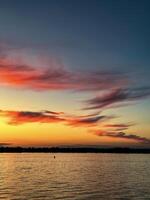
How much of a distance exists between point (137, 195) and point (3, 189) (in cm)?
2176

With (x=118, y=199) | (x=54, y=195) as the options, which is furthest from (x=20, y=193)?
(x=118, y=199)

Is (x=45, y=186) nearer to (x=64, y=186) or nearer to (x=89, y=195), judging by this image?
(x=64, y=186)

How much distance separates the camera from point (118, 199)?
5188 centimetres

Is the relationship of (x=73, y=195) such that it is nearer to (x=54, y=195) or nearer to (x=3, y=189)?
(x=54, y=195)

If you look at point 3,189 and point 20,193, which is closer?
point 20,193

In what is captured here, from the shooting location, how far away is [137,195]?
2211 inches

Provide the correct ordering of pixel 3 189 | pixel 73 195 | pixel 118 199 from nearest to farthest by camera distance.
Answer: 1. pixel 118 199
2. pixel 73 195
3. pixel 3 189

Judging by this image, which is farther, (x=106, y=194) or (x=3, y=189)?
(x=3, y=189)

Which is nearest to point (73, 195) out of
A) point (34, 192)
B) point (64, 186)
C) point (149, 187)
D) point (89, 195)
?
point (89, 195)

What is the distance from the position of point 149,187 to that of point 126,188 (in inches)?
176

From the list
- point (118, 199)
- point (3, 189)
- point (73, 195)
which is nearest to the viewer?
point (118, 199)

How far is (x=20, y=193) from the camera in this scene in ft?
190

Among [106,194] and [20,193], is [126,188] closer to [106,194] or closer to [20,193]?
[106,194]

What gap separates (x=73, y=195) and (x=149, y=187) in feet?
56.5
